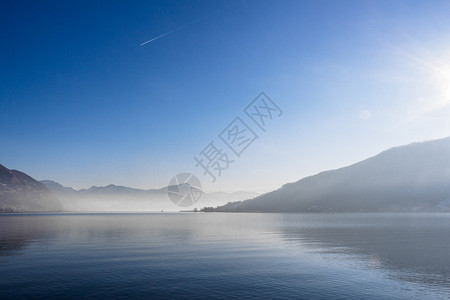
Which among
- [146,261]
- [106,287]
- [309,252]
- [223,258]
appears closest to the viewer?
[106,287]

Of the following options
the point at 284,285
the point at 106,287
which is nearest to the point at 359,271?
the point at 284,285

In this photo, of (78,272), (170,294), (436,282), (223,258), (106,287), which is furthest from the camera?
(223,258)

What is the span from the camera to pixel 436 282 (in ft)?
130

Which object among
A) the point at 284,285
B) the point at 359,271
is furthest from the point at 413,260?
the point at 284,285

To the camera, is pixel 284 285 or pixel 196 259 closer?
pixel 284 285

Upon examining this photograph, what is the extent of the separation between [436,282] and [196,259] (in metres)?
36.7

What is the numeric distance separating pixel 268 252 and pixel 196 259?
17.3 m

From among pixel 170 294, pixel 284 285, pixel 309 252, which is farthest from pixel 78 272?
pixel 309 252

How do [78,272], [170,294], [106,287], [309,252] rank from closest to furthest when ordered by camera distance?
[170,294] → [106,287] → [78,272] → [309,252]

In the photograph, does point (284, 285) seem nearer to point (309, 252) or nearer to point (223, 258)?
point (223, 258)

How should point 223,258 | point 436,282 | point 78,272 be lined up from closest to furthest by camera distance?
point 436,282, point 78,272, point 223,258

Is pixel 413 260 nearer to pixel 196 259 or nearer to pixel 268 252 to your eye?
pixel 268 252

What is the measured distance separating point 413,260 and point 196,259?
3915 centimetres

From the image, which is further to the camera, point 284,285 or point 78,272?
point 78,272
